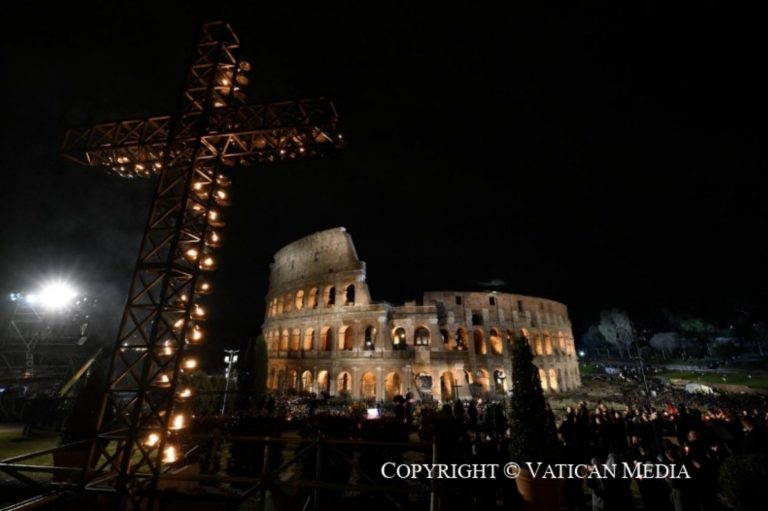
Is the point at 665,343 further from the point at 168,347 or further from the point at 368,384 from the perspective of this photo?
the point at 168,347

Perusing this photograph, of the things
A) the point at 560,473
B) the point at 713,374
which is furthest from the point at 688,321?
the point at 560,473

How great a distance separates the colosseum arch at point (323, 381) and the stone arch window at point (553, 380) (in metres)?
22.9

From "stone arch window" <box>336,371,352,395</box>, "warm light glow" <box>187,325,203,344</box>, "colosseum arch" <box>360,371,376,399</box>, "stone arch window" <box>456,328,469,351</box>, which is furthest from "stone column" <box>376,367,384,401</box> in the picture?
"warm light glow" <box>187,325,203,344</box>

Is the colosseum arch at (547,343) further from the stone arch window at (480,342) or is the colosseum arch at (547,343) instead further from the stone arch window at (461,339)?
the stone arch window at (461,339)

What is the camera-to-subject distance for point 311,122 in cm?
886

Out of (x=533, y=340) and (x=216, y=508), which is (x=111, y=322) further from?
(x=533, y=340)

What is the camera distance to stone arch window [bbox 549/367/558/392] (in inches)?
1316

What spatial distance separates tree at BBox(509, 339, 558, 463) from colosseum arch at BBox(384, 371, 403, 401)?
22.0 m

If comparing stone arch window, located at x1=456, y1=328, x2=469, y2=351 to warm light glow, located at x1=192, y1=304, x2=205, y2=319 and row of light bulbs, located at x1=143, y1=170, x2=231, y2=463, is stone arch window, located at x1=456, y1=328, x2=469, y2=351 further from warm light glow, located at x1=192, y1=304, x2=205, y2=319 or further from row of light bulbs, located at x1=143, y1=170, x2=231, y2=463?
row of light bulbs, located at x1=143, y1=170, x2=231, y2=463

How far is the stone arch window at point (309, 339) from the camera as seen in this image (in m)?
31.7

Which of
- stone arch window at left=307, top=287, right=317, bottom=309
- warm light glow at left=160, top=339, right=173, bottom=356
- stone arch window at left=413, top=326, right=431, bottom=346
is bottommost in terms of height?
warm light glow at left=160, top=339, right=173, bottom=356

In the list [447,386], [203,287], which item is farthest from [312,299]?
[203,287]

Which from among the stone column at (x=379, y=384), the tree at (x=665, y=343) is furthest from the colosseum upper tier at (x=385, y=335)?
the tree at (x=665, y=343)

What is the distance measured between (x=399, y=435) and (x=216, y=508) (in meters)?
4.24
